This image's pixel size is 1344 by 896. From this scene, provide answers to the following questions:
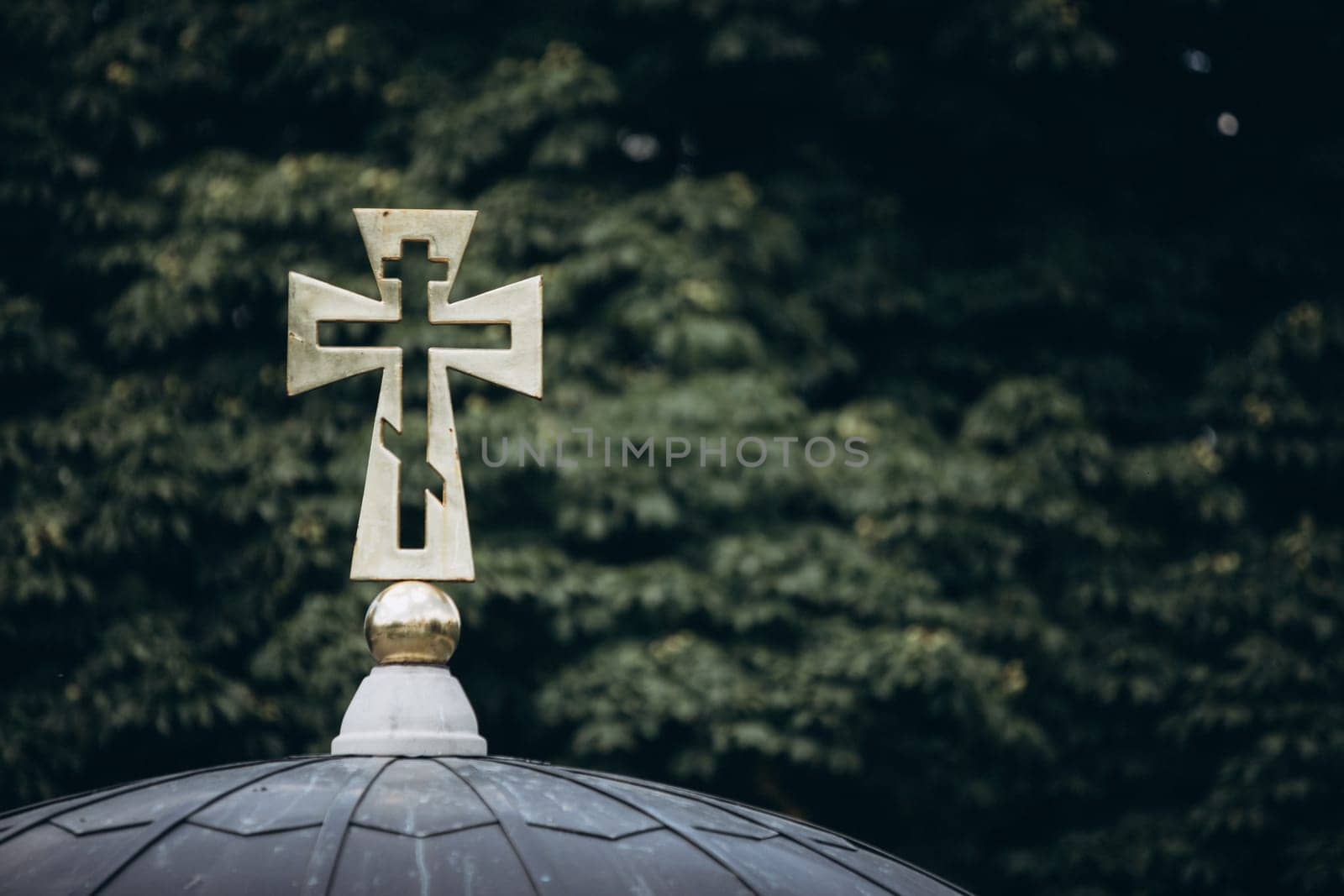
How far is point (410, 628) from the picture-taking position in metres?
3.38

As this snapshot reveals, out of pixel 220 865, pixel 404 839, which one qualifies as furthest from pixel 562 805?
pixel 220 865

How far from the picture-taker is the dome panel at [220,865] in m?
2.74

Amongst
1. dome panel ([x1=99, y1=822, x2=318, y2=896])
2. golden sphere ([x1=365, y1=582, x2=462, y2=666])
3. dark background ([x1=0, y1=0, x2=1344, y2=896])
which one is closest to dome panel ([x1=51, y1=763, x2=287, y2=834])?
dome panel ([x1=99, y1=822, x2=318, y2=896])

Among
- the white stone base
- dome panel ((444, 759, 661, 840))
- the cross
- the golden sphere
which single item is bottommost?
dome panel ((444, 759, 661, 840))

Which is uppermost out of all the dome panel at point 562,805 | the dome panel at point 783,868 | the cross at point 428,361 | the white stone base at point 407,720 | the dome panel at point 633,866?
the cross at point 428,361

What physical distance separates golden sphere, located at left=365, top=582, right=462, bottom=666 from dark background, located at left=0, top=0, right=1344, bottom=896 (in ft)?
13.7

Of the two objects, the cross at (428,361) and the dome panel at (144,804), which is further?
the cross at (428,361)

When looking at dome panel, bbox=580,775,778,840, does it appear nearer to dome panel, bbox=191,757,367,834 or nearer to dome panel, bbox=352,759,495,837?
dome panel, bbox=352,759,495,837

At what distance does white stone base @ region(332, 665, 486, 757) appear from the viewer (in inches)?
129

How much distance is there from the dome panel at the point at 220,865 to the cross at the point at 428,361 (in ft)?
2.32

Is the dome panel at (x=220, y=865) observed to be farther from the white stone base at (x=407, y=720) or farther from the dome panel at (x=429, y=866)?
the white stone base at (x=407, y=720)

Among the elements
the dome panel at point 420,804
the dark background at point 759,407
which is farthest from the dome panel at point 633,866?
the dark background at point 759,407

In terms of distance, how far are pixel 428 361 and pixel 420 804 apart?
100 cm

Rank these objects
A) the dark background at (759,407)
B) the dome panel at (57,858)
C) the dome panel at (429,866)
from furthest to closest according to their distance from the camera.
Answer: the dark background at (759,407) < the dome panel at (57,858) < the dome panel at (429,866)
